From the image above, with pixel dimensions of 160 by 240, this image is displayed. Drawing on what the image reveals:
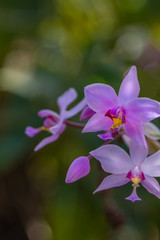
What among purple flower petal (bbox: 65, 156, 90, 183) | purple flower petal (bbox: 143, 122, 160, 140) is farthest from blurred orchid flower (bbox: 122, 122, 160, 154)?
purple flower petal (bbox: 65, 156, 90, 183)

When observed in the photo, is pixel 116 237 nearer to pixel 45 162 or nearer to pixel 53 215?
pixel 53 215

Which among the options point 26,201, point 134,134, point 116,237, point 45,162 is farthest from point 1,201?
point 134,134

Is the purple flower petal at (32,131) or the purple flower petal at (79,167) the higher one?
the purple flower petal at (32,131)

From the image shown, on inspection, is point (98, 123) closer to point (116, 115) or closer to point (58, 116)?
point (116, 115)

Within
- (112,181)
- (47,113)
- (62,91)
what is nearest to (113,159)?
(112,181)

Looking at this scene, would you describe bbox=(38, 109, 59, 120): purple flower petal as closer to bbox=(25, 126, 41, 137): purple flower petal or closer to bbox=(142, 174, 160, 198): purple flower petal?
bbox=(25, 126, 41, 137): purple flower petal

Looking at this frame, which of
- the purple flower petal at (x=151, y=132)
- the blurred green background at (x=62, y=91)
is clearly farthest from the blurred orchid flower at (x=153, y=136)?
the blurred green background at (x=62, y=91)

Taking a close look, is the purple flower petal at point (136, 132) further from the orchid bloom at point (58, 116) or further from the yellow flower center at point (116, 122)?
the orchid bloom at point (58, 116)
